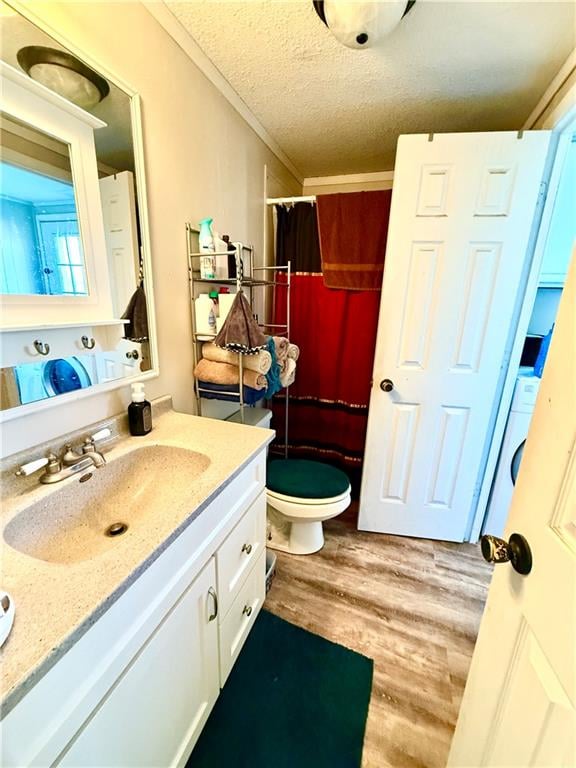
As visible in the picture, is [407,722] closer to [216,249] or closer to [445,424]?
[445,424]

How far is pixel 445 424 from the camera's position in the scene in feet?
5.54

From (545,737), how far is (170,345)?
1391 mm

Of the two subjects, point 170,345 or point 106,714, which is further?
point 170,345

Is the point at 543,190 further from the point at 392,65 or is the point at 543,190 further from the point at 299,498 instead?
the point at 299,498

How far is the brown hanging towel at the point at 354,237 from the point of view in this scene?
5.88 ft

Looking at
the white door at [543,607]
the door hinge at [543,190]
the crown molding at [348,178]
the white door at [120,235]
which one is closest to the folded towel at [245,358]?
the white door at [120,235]

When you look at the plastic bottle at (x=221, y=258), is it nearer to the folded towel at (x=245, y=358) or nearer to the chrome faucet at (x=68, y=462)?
the folded towel at (x=245, y=358)

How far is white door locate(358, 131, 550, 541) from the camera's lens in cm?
141

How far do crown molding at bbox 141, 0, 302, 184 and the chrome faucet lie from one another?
1400 mm

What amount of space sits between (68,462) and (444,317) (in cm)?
162

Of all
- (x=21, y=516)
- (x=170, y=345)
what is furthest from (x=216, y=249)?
(x=21, y=516)

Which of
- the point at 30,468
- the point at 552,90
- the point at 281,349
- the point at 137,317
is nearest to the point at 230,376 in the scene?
the point at 281,349

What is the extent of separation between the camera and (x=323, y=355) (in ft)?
7.23

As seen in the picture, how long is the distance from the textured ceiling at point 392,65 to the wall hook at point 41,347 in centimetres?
119
